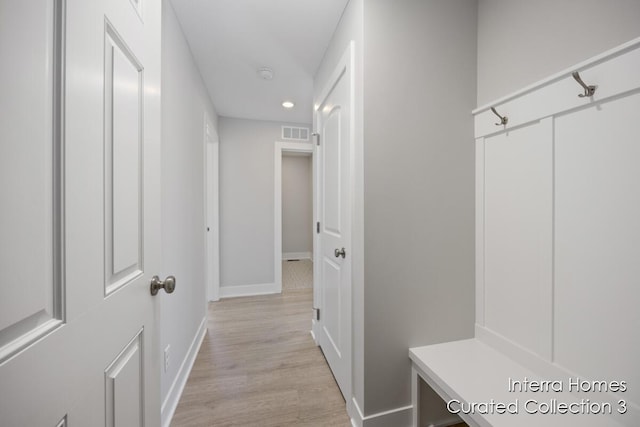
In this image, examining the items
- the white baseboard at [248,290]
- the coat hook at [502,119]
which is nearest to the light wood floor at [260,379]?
the white baseboard at [248,290]

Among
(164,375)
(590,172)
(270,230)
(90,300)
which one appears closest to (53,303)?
(90,300)

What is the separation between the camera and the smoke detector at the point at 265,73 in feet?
7.10

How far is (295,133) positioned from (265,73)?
4.17 ft

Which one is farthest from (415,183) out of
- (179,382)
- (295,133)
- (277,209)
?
(295,133)

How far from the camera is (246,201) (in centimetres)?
333

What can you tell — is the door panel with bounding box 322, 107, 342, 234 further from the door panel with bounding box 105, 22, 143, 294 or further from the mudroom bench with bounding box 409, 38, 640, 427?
the door panel with bounding box 105, 22, 143, 294

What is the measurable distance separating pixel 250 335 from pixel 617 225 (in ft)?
8.06

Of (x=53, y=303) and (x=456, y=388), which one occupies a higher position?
(x=53, y=303)

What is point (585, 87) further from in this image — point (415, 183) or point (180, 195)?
point (180, 195)

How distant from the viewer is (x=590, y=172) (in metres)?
0.94

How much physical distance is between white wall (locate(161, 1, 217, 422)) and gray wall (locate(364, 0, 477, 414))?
3.55ft

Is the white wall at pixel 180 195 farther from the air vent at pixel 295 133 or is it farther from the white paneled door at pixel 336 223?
the air vent at pixel 295 133

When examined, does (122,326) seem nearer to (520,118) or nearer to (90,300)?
(90,300)

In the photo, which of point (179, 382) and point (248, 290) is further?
point (248, 290)
